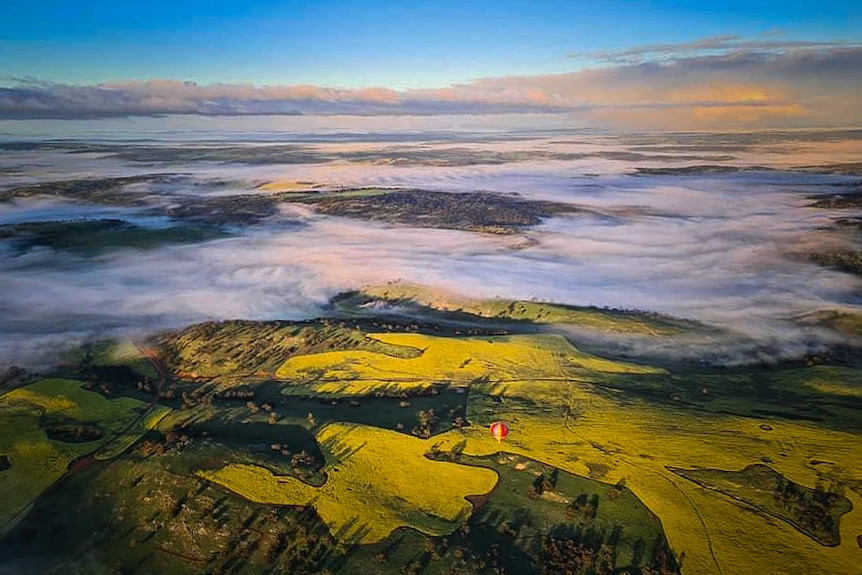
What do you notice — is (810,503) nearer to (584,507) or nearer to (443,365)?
(584,507)

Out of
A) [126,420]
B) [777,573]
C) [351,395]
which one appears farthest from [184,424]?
[777,573]

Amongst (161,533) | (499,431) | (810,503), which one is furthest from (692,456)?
(161,533)

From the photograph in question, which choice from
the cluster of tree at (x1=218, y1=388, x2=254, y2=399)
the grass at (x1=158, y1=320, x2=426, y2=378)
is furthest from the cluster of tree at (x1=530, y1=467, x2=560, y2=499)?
the cluster of tree at (x1=218, y1=388, x2=254, y2=399)

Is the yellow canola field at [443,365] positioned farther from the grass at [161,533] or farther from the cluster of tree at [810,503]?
the cluster of tree at [810,503]

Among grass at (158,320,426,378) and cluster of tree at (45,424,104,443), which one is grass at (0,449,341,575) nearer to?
cluster of tree at (45,424,104,443)

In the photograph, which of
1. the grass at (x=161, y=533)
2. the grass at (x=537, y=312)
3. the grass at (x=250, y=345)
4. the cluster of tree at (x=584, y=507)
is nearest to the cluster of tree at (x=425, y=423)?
the grass at (x=161, y=533)

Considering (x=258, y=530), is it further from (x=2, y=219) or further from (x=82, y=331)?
(x=2, y=219)
